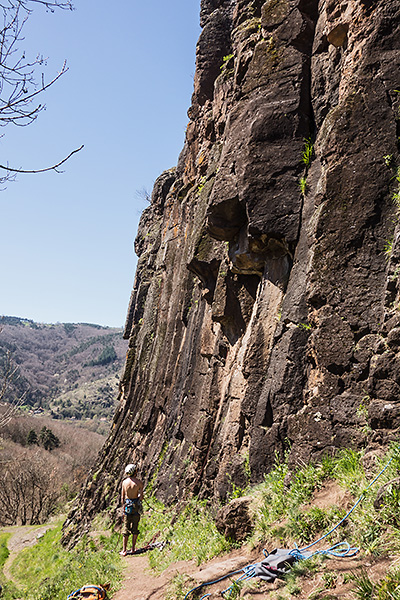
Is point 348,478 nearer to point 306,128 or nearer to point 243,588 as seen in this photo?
point 243,588

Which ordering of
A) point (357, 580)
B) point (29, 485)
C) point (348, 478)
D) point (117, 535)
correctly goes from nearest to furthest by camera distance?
point (357, 580)
point (348, 478)
point (117, 535)
point (29, 485)

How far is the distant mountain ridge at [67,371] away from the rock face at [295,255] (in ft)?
282

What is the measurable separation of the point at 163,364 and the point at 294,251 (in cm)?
1075

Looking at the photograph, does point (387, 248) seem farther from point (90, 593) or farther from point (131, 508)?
point (131, 508)

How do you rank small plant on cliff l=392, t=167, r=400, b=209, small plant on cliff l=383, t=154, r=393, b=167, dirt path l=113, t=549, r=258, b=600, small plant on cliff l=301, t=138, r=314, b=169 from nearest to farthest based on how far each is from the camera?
dirt path l=113, t=549, r=258, b=600 < small plant on cliff l=392, t=167, r=400, b=209 < small plant on cliff l=383, t=154, r=393, b=167 < small plant on cliff l=301, t=138, r=314, b=169

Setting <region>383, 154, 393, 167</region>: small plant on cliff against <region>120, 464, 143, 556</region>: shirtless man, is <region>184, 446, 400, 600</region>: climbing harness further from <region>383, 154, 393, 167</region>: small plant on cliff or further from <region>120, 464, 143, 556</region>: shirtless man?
<region>120, 464, 143, 556</region>: shirtless man

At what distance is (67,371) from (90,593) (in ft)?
503

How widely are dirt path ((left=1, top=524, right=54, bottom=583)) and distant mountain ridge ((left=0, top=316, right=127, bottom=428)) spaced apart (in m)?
65.3

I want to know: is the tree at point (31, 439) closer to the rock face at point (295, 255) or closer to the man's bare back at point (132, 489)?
the rock face at point (295, 255)

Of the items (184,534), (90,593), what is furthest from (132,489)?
(90,593)

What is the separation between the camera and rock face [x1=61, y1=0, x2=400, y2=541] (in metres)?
6.37

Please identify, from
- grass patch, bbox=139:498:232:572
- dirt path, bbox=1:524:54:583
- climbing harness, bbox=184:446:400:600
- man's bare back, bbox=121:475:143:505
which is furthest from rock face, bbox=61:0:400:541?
dirt path, bbox=1:524:54:583

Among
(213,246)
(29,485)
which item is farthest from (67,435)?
(213,246)

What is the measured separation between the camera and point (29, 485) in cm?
3572
